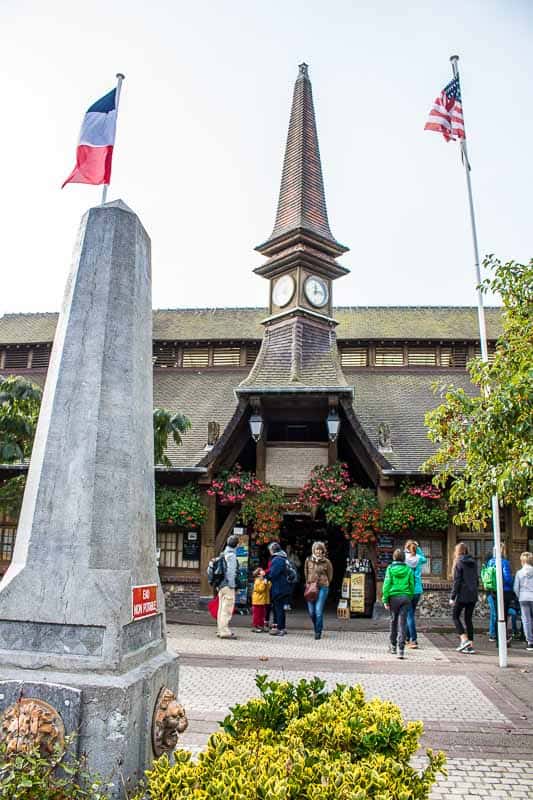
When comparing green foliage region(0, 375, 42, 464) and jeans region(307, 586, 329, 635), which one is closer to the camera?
green foliage region(0, 375, 42, 464)

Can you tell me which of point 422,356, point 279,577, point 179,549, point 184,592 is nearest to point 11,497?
point 179,549

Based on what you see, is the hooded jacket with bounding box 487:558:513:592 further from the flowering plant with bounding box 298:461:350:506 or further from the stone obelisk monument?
the stone obelisk monument

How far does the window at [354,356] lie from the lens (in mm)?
20047

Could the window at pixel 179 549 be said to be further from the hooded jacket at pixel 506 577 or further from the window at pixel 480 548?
the hooded jacket at pixel 506 577

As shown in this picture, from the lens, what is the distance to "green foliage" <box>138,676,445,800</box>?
8.40ft

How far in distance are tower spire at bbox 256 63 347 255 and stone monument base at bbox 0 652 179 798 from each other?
15.4m

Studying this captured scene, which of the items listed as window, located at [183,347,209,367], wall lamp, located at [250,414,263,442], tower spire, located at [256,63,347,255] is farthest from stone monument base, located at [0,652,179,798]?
window, located at [183,347,209,367]

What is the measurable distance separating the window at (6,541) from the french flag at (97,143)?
40.6 feet

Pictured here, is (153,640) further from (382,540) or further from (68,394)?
(382,540)

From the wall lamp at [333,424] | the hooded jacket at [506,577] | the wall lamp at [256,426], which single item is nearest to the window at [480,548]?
the hooded jacket at [506,577]

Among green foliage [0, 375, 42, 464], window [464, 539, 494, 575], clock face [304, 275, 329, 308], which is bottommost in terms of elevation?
window [464, 539, 494, 575]

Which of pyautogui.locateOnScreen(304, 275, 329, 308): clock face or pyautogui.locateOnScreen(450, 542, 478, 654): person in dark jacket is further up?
pyautogui.locateOnScreen(304, 275, 329, 308): clock face

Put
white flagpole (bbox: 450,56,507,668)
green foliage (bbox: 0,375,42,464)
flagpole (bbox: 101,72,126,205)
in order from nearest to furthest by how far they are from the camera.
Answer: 1. flagpole (bbox: 101,72,126,205)
2. white flagpole (bbox: 450,56,507,668)
3. green foliage (bbox: 0,375,42,464)

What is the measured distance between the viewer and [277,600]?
11492 millimetres
